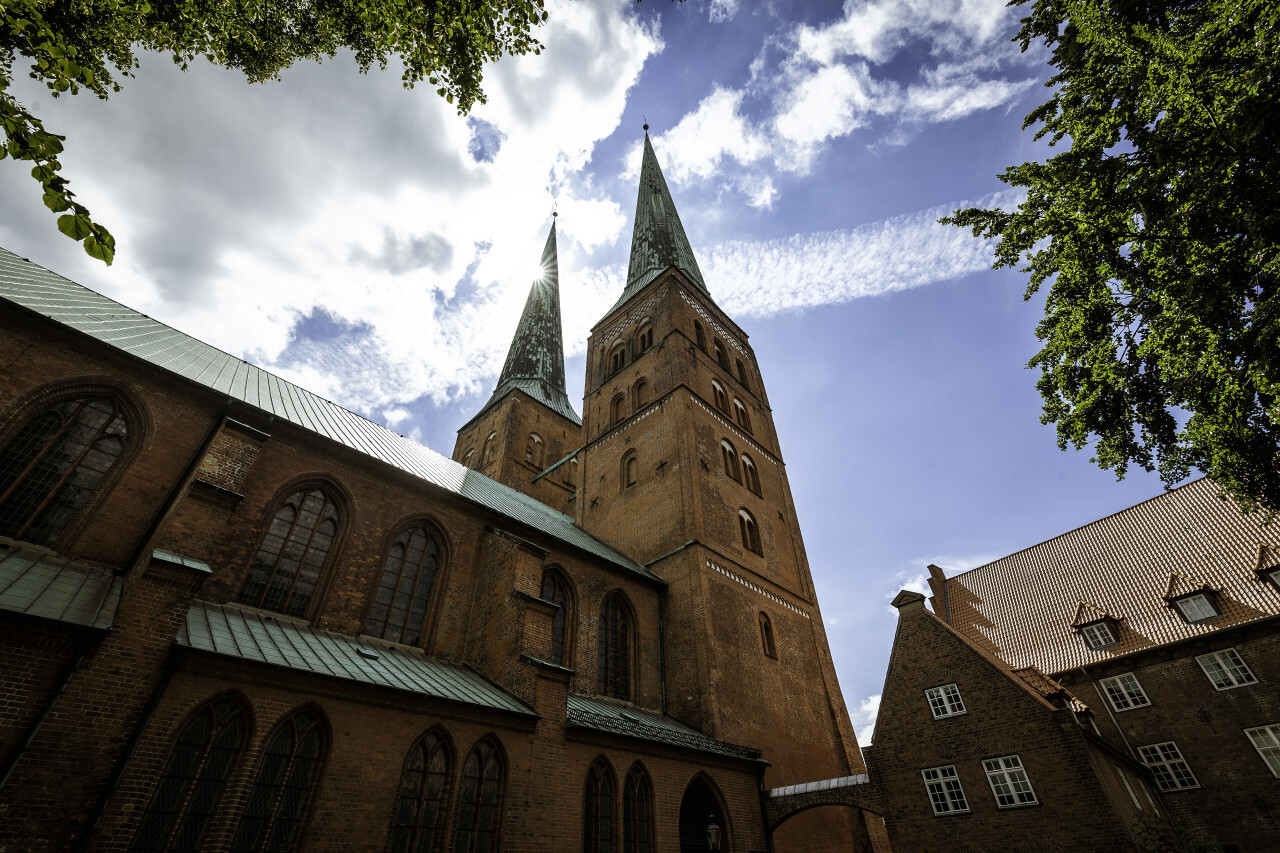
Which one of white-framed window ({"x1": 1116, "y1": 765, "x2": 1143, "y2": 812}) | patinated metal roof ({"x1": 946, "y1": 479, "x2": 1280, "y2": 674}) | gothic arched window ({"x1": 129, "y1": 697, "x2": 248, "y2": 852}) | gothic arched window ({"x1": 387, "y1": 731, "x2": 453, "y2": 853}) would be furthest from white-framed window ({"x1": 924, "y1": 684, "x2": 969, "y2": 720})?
gothic arched window ({"x1": 129, "y1": 697, "x2": 248, "y2": 852})

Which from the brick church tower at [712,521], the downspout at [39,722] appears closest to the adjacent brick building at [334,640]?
the downspout at [39,722]

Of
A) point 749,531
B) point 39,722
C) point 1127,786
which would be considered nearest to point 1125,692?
point 1127,786

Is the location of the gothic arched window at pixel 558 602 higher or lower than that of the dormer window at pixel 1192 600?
lower

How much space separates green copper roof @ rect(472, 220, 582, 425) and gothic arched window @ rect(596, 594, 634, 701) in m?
18.7

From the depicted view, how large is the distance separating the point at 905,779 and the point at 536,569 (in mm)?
Answer: 9863

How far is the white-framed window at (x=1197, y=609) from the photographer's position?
1828 cm

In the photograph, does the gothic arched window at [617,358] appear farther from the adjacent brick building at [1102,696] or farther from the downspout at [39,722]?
the downspout at [39,722]

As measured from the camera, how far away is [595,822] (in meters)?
10.6

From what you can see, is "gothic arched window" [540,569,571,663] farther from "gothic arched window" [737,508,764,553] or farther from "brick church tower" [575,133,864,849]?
"gothic arched window" [737,508,764,553]

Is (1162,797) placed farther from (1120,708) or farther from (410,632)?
(410,632)

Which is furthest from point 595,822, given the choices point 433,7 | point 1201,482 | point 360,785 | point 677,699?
point 1201,482

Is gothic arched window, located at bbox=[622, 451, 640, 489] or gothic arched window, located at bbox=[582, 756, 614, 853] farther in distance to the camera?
gothic arched window, located at bbox=[622, 451, 640, 489]

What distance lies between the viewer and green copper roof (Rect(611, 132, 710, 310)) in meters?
30.8

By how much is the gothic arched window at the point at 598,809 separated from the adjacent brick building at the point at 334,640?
5 cm
